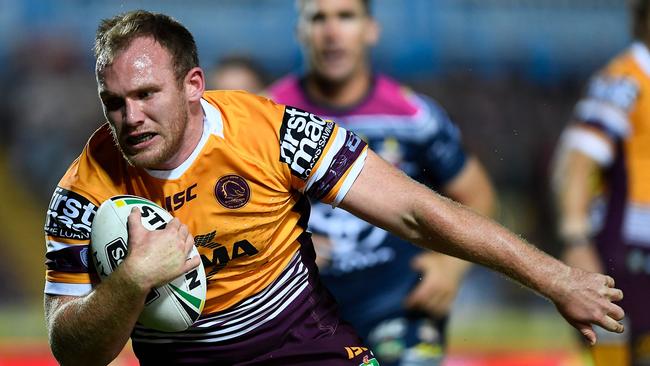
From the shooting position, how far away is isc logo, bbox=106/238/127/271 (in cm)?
395

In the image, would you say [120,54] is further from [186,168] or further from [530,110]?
[530,110]

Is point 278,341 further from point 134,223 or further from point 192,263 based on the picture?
point 134,223

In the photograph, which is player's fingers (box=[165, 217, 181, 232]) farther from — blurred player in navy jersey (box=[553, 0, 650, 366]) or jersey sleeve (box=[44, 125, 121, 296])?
blurred player in navy jersey (box=[553, 0, 650, 366])

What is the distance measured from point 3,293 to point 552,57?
19.0 ft

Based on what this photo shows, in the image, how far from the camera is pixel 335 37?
681cm

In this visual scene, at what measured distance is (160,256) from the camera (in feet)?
12.5

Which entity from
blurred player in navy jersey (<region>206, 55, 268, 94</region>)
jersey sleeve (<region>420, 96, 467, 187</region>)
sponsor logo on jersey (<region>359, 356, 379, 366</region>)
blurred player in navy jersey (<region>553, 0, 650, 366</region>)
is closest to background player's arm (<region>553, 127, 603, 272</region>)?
blurred player in navy jersey (<region>553, 0, 650, 366</region>)

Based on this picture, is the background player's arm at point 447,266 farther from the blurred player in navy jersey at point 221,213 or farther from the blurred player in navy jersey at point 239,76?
the blurred player in navy jersey at point 221,213

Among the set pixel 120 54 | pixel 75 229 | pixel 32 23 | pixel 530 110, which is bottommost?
pixel 530 110

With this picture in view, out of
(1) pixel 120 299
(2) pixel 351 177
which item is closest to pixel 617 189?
(2) pixel 351 177

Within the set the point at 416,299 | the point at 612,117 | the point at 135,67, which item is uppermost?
the point at 135,67

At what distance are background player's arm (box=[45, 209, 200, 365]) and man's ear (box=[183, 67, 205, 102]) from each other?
47 cm

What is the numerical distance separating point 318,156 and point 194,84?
1.55 feet

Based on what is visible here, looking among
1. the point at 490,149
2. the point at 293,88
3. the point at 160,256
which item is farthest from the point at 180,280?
the point at 490,149
